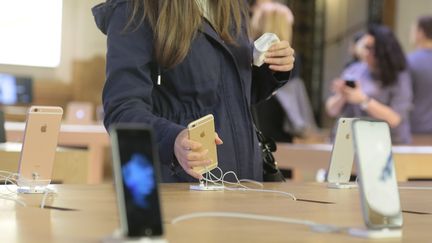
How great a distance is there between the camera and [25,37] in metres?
9.33

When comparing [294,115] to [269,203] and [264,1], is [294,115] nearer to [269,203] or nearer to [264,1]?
[264,1]

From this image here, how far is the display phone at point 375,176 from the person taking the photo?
4.00 ft

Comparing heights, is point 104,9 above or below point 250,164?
above

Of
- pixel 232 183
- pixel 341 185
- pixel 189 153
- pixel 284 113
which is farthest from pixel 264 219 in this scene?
pixel 284 113

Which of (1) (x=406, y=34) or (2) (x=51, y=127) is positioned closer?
(2) (x=51, y=127)

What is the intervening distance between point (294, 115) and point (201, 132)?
302cm

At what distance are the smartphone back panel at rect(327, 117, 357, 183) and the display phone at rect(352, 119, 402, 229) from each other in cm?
78

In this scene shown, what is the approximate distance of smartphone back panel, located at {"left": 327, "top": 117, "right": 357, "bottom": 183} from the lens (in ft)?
6.80

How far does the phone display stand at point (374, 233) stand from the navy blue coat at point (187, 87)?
0.63 metres

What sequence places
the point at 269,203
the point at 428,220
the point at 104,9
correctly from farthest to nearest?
the point at 104,9
the point at 269,203
the point at 428,220

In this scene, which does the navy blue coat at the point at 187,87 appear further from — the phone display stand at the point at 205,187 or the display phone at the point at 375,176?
the display phone at the point at 375,176

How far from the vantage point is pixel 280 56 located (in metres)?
2.04

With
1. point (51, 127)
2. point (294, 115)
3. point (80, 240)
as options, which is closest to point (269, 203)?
point (51, 127)

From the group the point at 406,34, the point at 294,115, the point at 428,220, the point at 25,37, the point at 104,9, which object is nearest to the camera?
the point at 428,220
